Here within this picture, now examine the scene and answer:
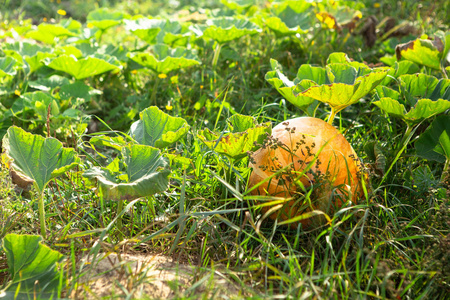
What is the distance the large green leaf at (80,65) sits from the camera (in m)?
2.72

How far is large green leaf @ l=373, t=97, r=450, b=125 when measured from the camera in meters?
1.87

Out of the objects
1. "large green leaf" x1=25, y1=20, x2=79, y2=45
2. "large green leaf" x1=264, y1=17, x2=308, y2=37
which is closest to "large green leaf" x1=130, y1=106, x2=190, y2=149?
"large green leaf" x1=264, y1=17, x2=308, y2=37

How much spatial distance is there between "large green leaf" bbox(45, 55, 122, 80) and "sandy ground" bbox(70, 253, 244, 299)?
4.84 feet

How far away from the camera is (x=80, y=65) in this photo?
109 inches

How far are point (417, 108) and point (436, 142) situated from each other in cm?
24

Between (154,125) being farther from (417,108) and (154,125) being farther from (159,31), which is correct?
(159,31)

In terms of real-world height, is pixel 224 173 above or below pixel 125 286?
above

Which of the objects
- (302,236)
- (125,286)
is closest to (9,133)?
(125,286)

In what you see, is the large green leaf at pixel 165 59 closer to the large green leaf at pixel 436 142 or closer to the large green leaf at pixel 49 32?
the large green leaf at pixel 49 32

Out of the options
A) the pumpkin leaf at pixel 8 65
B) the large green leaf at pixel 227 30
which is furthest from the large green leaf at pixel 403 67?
the pumpkin leaf at pixel 8 65

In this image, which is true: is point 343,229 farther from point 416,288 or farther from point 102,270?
point 102,270

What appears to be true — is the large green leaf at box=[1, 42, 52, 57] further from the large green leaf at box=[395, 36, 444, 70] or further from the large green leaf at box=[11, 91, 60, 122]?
the large green leaf at box=[395, 36, 444, 70]

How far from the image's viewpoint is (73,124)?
2.69 meters

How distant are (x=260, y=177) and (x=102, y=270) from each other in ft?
2.43
